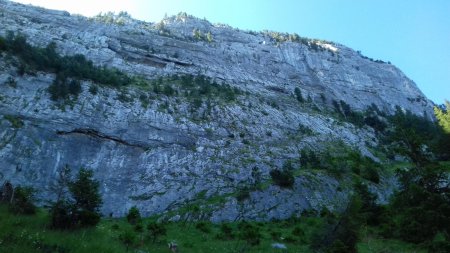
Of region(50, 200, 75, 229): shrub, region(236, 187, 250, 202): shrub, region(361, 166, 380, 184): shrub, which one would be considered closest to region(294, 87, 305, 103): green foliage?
region(361, 166, 380, 184): shrub

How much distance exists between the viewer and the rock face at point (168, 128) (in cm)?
3700

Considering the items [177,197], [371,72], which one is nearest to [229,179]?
[177,197]

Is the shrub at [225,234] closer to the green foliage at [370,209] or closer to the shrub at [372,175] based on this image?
the green foliage at [370,209]

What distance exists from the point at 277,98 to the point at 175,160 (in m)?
36.7

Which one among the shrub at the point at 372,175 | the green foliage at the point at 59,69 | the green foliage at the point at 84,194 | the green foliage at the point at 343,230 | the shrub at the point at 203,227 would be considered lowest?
the shrub at the point at 203,227

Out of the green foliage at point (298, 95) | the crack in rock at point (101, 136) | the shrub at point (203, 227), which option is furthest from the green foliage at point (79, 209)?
the green foliage at point (298, 95)

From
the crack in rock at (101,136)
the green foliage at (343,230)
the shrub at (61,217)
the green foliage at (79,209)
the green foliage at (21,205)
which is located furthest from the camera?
the crack in rock at (101,136)

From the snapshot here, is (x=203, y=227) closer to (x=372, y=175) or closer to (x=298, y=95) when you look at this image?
(x=372, y=175)

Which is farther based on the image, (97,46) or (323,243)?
(97,46)

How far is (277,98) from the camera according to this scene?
7575cm

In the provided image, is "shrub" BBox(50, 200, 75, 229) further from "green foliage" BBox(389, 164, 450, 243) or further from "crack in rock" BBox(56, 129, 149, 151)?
"crack in rock" BBox(56, 129, 149, 151)

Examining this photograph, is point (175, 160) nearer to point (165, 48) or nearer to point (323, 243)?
point (323, 243)

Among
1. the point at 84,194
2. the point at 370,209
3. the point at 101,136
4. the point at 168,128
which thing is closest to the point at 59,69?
the point at 101,136

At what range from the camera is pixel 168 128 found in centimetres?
4959
